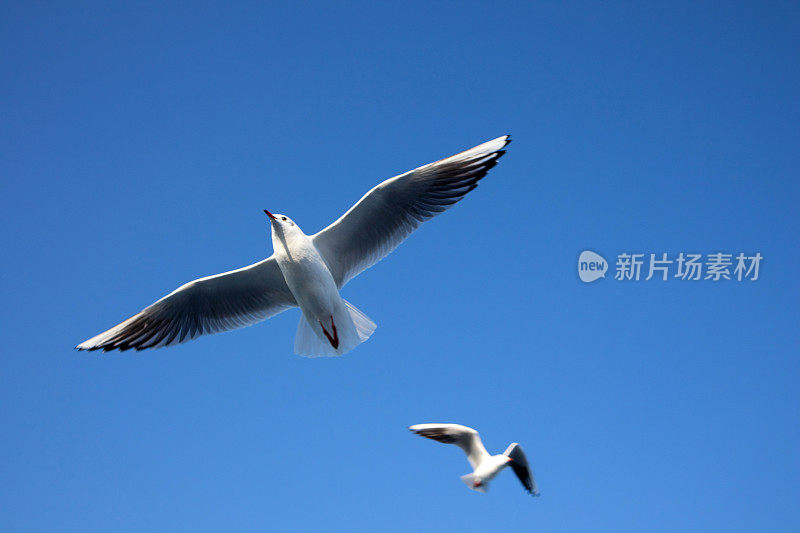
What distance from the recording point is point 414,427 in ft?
20.0

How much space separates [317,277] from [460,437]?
1708 mm

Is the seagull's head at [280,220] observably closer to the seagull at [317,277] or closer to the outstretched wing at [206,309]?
the seagull at [317,277]

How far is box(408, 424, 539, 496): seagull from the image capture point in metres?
5.62

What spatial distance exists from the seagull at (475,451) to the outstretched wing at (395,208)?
4.85 ft

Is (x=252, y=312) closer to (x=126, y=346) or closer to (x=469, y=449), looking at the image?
(x=126, y=346)

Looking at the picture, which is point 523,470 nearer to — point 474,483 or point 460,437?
point 460,437

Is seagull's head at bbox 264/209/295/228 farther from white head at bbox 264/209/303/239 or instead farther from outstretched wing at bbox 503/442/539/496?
outstretched wing at bbox 503/442/539/496

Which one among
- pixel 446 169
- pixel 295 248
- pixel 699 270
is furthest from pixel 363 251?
pixel 699 270

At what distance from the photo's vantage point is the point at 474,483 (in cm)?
548

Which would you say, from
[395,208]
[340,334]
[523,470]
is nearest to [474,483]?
[523,470]

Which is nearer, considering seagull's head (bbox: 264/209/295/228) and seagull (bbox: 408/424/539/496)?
seagull (bbox: 408/424/539/496)

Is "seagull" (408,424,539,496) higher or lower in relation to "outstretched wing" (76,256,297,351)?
lower

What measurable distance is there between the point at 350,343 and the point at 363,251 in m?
0.78

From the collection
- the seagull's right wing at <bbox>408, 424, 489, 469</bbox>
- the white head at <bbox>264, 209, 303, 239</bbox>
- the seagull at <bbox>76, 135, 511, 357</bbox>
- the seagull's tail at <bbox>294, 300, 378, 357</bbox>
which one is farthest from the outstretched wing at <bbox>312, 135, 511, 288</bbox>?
the seagull's right wing at <bbox>408, 424, 489, 469</bbox>
